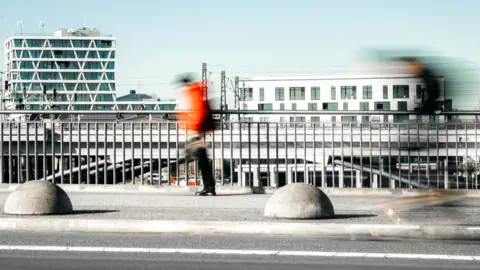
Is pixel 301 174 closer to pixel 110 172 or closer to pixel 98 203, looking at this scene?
pixel 110 172

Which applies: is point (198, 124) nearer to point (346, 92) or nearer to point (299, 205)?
point (299, 205)

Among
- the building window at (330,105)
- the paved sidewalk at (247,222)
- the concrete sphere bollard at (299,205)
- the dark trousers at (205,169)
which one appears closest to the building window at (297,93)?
the building window at (330,105)

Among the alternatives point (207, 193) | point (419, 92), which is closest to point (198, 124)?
point (207, 193)

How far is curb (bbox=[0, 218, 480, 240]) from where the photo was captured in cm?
795

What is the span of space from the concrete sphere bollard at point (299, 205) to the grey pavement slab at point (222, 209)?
5.8 inches

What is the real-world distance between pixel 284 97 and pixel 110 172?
113094mm

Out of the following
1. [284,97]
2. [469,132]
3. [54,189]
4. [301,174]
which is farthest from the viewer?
[284,97]

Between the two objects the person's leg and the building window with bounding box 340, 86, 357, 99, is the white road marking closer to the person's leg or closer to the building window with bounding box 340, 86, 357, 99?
the person's leg

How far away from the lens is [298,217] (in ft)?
28.7

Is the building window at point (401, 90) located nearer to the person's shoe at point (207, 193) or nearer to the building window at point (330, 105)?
the person's shoe at point (207, 193)

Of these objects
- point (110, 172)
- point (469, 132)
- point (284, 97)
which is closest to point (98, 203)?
point (110, 172)

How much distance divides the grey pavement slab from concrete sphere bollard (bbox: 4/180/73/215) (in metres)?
0.17

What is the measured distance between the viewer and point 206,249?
735cm

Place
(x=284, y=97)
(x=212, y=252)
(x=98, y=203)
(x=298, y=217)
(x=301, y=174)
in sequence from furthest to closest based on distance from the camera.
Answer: (x=284, y=97) < (x=301, y=174) < (x=98, y=203) < (x=298, y=217) < (x=212, y=252)
